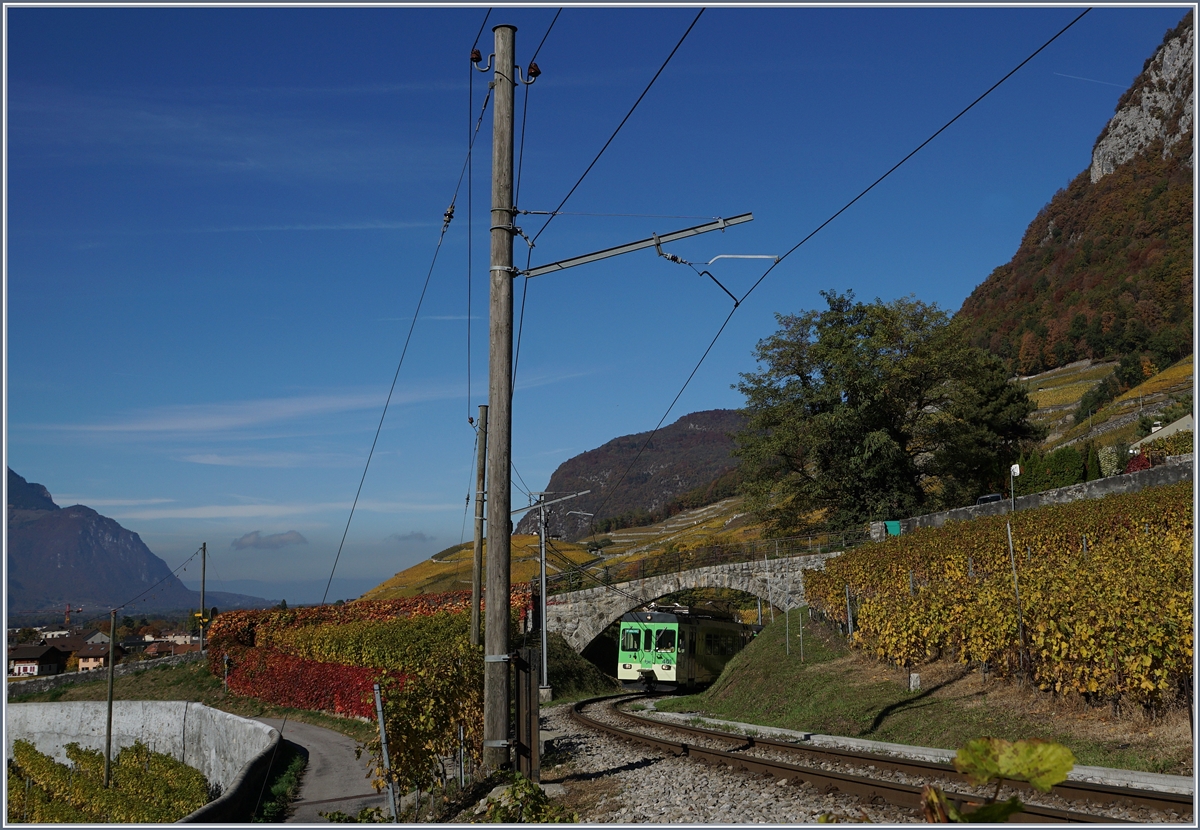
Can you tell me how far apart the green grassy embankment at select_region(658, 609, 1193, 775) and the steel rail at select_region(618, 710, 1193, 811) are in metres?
0.75

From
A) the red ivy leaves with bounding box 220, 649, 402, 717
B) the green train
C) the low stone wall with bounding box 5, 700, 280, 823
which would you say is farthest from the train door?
the low stone wall with bounding box 5, 700, 280, 823

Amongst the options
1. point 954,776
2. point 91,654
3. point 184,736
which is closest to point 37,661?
point 91,654

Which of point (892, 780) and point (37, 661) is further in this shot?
point (37, 661)

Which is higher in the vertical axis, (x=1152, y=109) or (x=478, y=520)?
(x=1152, y=109)

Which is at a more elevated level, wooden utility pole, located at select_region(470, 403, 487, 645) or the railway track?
wooden utility pole, located at select_region(470, 403, 487, 645)

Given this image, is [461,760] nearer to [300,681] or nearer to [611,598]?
[300,681]

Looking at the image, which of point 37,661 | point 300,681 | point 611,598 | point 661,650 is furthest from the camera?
point 37,661

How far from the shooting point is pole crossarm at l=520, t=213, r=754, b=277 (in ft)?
33.2

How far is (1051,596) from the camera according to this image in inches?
Answer: 545

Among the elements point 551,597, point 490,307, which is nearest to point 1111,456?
point 551,597

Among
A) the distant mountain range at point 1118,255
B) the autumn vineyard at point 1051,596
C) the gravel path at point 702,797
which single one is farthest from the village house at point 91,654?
the distant mountain range at point 1118,255

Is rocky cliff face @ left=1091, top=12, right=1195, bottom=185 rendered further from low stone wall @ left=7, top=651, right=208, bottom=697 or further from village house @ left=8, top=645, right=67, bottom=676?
village house @ left=8, top=645, right=67, bottom=676

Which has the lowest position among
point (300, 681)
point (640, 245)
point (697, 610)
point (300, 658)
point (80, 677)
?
point (80, 677)

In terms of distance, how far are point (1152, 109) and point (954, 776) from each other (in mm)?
202699
